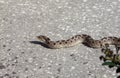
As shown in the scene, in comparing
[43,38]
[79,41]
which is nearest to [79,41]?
[79,41]

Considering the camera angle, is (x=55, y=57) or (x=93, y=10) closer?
(x=55, y=57)

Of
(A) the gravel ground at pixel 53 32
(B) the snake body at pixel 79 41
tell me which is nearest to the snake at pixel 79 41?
(B) the snake body at pixel 79 41

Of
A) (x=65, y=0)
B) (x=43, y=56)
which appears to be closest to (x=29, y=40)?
(x=43, y=56)

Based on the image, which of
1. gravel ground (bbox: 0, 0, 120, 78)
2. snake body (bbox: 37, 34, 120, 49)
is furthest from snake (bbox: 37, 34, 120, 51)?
gravel ground (bbox: 0, 0, 120, 78)

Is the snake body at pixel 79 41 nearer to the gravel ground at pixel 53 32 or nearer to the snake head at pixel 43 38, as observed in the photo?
the snake head at pixel 43 38

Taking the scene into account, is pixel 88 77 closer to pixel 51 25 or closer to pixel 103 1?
pixel 51 25

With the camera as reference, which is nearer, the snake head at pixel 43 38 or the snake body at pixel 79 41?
the snake body at pixel 79 41

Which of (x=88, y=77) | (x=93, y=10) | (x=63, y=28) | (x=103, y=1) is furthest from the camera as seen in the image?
(x=103, y=1)

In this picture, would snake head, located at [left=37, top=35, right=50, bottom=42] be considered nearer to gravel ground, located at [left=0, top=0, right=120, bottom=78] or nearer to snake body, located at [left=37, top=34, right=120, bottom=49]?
snake body, located at [left=37, top=34, right=120, bottom=49]
